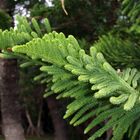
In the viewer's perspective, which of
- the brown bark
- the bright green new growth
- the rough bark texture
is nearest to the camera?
the bright green new growth

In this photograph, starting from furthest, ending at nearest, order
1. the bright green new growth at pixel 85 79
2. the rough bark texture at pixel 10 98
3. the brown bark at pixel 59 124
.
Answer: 1. the brown bark at pixel 59 124
2. the rough bark texture at pixel 10 98
3. the bright green new growth at pixel 85 79

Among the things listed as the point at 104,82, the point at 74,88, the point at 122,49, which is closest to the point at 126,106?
the point at 104,82

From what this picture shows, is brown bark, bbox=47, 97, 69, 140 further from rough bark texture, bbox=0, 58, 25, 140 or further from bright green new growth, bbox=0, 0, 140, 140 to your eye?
bright green new growth, bbox=0, 0, 140, 140

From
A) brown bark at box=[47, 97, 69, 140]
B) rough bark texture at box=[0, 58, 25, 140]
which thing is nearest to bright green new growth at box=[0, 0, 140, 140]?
rough bark texture at box=[0, 58, 25, 140]

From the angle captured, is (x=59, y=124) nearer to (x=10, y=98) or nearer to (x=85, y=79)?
(x=10, y=98)

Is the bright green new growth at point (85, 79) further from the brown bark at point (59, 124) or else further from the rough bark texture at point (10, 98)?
the brown bark at point (59, 124)

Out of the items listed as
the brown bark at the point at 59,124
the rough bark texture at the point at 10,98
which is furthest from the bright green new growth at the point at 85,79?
the brown bark at the point at 59,124

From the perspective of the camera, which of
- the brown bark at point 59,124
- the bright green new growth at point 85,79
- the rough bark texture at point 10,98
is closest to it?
the bright green new growth at point 85,79

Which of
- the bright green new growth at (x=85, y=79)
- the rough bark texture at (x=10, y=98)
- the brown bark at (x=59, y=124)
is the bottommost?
the bright green new growth at (x=85, y=79)

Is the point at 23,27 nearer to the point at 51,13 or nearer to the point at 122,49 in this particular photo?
the point at 122,49
